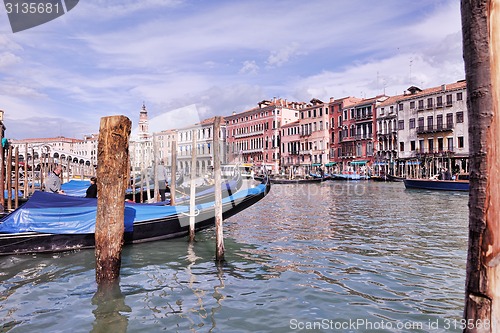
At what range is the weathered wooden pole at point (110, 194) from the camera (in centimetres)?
446

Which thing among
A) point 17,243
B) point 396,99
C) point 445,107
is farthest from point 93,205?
point 396,99

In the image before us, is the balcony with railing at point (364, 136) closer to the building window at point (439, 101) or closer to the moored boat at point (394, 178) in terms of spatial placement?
the moored boat at point (394, 178)

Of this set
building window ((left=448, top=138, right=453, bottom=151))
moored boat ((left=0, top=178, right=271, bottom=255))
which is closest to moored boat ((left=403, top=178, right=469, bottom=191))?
building window ((left=448, top=138, right=453, bottom=151))

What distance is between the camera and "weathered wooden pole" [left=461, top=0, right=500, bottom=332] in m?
1.64

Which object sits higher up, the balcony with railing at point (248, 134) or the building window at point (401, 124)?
the balcony with railing at point (248, 134)

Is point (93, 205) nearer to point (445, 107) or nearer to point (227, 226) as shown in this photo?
point (227, 226)

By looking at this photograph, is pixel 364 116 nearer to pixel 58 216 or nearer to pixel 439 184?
pixel 439 184

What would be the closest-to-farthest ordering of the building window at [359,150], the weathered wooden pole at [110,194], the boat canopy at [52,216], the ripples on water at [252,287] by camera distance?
the ripples on water at [252,287] < the weathered wooden pole at [110,194] < the boat canopy at [52,216] < the building window at [359,150]

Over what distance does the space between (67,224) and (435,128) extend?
34.5 metres

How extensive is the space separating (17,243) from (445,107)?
35.1 metres

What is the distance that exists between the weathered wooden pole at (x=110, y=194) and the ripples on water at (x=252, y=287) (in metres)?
0.44

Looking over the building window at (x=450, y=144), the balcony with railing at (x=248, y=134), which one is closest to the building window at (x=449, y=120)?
the building window at (x=450, y=144)

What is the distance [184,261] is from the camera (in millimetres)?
6254

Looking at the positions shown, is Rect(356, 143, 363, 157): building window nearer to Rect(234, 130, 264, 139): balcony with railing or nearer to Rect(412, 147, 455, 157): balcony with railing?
Rect(412, 147, 455, 157): balcony with railing
